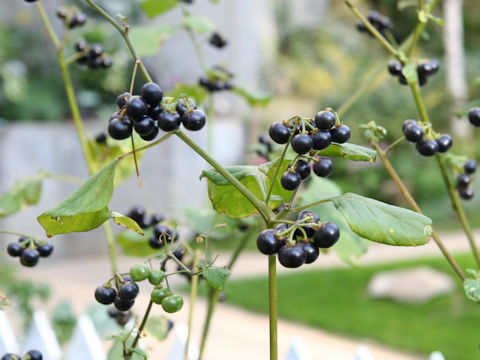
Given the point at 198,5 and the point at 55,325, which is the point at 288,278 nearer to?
the point at 55,325

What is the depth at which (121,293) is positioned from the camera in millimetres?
729

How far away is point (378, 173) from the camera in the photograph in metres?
8.07

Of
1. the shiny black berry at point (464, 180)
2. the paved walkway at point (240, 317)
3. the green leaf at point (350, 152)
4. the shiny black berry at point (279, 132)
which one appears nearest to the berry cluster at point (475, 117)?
the shiny black berry at point (464, 180)

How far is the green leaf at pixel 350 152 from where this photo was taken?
2.25ft

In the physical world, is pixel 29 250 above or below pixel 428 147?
below

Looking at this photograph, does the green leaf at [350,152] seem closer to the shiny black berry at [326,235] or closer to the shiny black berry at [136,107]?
the shiny black berry at [326,235]

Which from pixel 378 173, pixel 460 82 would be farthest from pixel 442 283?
pixel 460 82

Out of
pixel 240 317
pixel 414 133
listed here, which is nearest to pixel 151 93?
pixel 414 133

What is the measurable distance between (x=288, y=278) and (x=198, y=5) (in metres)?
4.06

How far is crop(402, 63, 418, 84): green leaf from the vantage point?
0.93 meters

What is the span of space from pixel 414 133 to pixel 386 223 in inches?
10.0

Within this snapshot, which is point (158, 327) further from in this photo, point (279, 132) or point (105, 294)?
point (279, 132)

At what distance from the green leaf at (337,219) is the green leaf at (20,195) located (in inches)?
20.2

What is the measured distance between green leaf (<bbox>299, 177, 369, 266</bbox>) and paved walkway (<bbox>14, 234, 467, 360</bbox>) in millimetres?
2190
